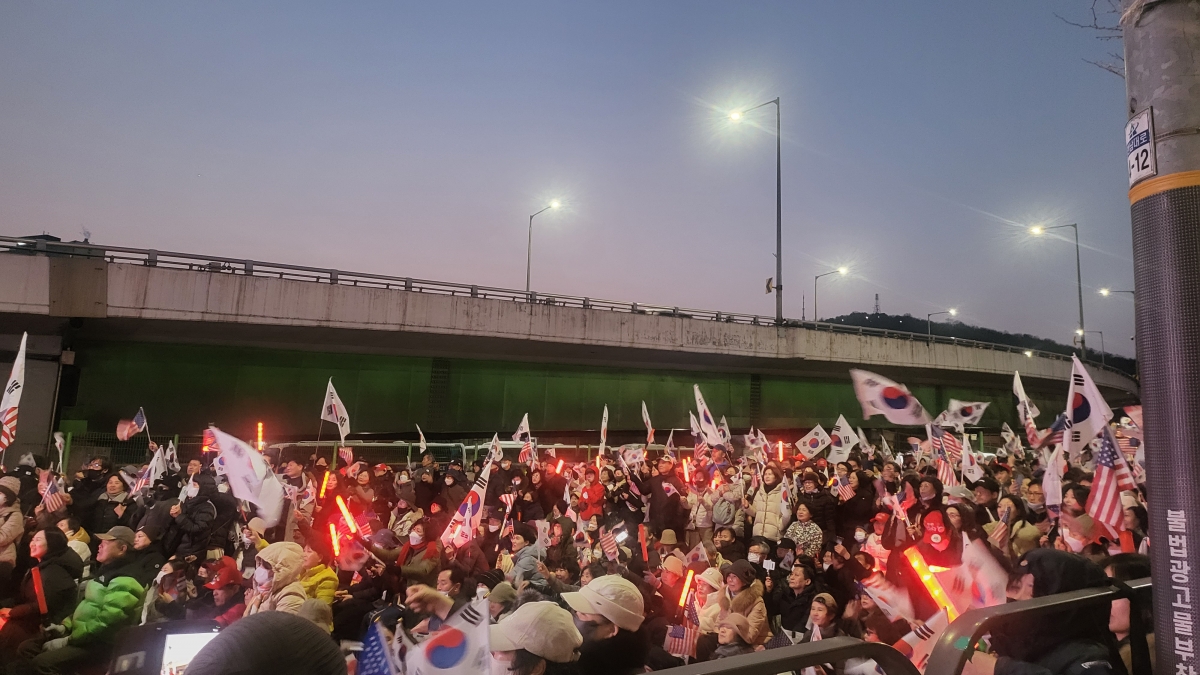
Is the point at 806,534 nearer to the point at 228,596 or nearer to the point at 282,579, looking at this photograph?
the point at 282,579

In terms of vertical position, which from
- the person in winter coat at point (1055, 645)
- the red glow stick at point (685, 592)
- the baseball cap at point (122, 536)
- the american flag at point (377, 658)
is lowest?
the red glow stick at point (685, 592)

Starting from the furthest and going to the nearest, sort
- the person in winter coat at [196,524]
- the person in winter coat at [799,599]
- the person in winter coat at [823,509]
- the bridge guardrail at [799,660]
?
the person in winter coat at [823,509] → the person in winter coat at [196,524] → the person in winter coat at [799,599] → the bridge guardrail at [799,660]

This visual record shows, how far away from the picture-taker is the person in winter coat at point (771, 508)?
34.0ft

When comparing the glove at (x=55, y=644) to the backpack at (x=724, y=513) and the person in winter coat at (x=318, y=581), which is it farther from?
the backpack at (x=724, y=513)

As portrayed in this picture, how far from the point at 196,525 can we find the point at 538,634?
633 centimetres

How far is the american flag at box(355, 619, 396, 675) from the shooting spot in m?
3.29

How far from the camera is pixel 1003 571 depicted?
17.1 ft

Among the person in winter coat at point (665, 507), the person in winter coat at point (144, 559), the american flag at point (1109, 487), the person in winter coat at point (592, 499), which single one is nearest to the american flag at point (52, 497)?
the person in winter coat at point (144, 559)

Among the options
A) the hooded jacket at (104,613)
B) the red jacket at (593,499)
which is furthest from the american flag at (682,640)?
the red jacket at (593,499)

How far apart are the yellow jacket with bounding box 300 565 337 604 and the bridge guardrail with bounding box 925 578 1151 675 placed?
15.5 feet

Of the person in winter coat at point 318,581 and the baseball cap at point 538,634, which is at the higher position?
the baseball cap at point 538,634

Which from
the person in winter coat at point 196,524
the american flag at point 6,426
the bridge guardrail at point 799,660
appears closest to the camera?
the bridge guardrail at point 799,660

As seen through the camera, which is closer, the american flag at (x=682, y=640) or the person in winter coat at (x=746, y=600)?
the american flag at (x=682, y=640)

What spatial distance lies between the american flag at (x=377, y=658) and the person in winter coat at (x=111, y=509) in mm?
8683
